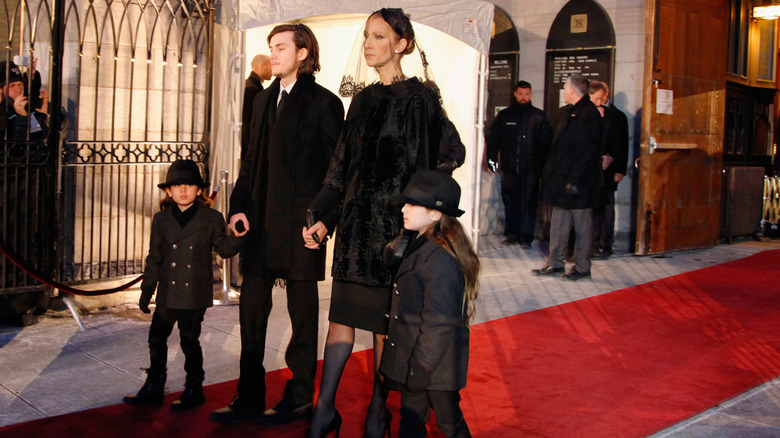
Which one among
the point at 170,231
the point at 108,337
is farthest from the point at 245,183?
the point at 108,337

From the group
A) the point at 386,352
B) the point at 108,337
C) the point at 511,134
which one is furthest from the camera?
the point at 511,134

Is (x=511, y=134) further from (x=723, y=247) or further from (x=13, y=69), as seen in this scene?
(x=13, y=69)

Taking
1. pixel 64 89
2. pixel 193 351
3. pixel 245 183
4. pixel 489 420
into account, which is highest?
pixel 64 89

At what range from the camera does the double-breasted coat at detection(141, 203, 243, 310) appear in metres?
4.08

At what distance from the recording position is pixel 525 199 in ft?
34.5

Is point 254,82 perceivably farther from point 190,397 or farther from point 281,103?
point 190,397

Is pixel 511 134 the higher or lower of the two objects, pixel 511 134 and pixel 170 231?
the higher

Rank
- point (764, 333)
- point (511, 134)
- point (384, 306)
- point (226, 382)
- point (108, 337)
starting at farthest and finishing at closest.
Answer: point (511, 134), point (764, 333), point (108, 337), point (226, 382), point (384, 306)

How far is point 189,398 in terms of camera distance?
4.07 m

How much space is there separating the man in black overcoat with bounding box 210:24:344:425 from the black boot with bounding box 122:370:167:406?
416mm

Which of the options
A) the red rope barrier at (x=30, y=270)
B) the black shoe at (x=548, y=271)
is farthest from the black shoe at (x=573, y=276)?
the red rope barrier at (x=30, y=270)

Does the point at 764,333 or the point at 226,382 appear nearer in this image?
the point at 226,382

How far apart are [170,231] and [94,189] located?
2578mm

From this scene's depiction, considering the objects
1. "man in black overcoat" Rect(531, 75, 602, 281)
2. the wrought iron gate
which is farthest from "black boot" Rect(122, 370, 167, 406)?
"man in black overcoat" Rect(531, 75, 602, 281)
